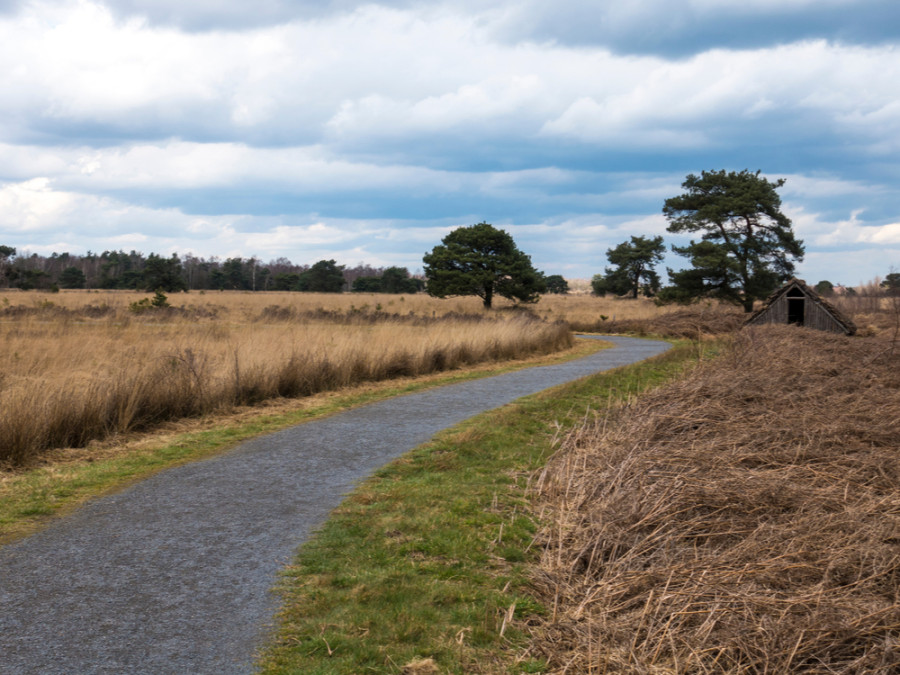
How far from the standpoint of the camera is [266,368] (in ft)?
38.8

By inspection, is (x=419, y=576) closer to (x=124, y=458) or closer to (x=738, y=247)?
(x=124, y=458)

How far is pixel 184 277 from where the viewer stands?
330ft

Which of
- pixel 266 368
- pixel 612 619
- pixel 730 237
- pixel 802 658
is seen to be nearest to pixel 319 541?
pixel 612 619

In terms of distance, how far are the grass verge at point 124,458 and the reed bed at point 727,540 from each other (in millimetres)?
4201

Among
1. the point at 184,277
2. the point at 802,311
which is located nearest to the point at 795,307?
the point at 802,311

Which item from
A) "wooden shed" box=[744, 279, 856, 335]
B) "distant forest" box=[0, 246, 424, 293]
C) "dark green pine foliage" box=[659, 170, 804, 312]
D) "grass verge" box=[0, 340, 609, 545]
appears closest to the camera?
"grass verge" box=[0, 340, 609, 545]

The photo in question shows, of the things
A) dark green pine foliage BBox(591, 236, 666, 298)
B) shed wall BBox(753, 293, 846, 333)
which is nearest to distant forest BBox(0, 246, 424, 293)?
dark green pine foliage BBox(591, 236, 666, 298)

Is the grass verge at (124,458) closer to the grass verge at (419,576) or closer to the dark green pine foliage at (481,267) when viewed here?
the grass verge at (419,576)

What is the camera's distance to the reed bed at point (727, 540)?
3.30m

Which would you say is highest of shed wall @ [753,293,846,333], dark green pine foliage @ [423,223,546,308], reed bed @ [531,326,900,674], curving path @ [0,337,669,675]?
dark green pine foliage @ [423,223,546,308]

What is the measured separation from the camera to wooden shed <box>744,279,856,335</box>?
2180 cm

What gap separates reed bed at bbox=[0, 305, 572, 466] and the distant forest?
50765mm

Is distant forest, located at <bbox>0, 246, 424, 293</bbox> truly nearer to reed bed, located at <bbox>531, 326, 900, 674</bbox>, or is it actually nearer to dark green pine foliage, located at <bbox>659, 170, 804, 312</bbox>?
dark green pine foliage, located at <bbox>659, 170, 804, 312</bbox>

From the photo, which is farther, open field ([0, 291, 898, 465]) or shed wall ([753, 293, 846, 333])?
shed wall ([753, 293, 846, 333])
